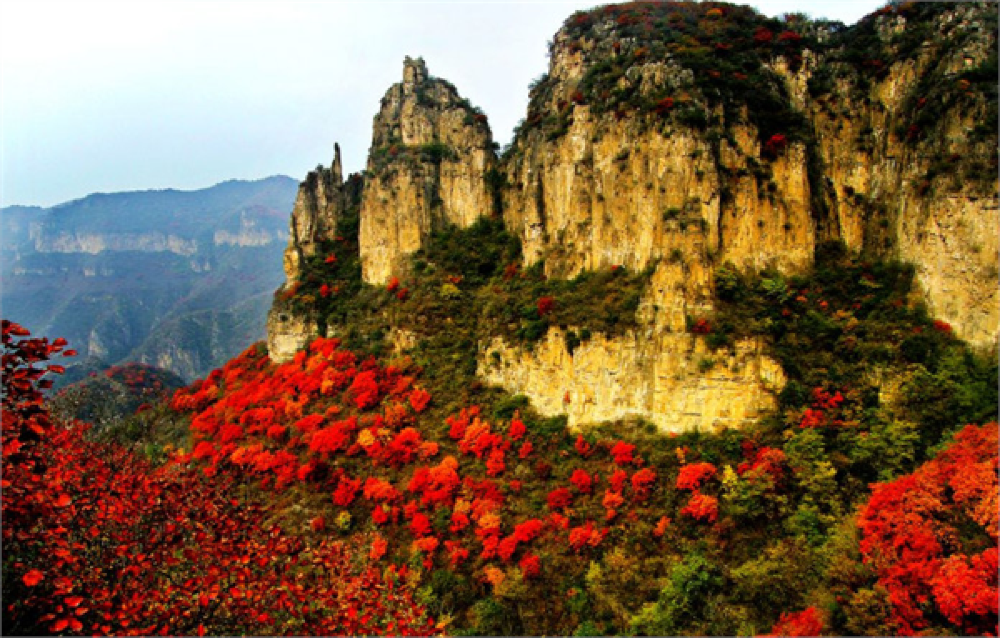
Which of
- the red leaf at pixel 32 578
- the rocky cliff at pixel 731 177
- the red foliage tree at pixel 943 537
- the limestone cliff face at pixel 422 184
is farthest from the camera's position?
the limestone cliff face at pixel 422 184

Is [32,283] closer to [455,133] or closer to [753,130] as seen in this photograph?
[455,133]

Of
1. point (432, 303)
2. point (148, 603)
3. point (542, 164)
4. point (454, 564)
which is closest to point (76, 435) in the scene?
point (148, 603)

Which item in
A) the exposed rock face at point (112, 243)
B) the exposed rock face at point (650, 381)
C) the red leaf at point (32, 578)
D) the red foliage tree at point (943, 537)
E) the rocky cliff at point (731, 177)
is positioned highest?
the exposed rock face at point (112, 243)

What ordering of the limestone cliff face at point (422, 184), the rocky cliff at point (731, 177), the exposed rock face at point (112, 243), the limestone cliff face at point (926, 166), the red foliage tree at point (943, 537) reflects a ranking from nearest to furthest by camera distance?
the red foliage tree at point (943, 537) → the limestone cliff face at point (926, 166) → the rocky cliff at point (731, 177) → the limestone cliff face at point (422, 184) → the exposed rock face at point (112, 243)

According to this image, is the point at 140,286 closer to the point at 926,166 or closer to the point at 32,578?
the point at 926,166

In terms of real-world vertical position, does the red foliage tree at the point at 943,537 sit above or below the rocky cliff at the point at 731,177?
below

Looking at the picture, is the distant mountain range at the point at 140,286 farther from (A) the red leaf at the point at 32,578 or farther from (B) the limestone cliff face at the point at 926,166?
(A) the red leaf at the point at 32,578

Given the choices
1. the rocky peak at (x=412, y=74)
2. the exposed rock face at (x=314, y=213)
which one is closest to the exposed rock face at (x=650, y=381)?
the exposed rock face at (x=314, y=213)

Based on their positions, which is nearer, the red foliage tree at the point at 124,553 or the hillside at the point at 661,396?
the red foliage tree at the point at 124,553

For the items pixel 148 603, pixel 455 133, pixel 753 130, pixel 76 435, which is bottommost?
pixel 148 603
